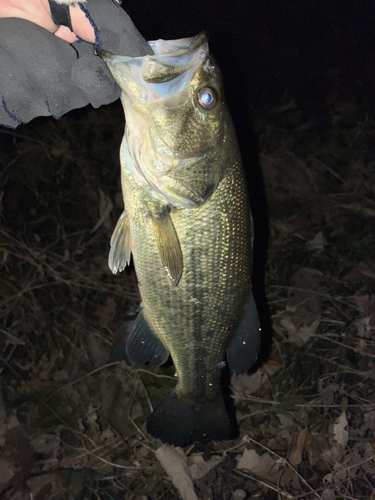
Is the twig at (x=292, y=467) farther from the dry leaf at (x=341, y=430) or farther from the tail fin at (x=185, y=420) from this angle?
the tail fin at (x=185, y=420)

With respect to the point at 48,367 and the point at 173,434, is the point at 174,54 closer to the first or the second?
the point at 173,434

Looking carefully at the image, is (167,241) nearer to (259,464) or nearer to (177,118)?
(177,118)

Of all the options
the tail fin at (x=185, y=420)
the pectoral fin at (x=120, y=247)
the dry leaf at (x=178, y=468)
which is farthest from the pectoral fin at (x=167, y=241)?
the dry leaf at (x=178, y=468)

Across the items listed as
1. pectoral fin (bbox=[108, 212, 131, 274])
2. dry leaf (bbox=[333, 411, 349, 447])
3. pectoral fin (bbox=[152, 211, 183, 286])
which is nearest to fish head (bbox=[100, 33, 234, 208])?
pectoral fin (bbox=[152, 211, 183, 286])

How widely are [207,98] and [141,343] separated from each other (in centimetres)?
136

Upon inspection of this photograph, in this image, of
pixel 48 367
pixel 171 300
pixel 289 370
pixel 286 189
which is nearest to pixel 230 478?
pixel 289 370

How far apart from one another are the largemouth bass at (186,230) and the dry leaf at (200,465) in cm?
163

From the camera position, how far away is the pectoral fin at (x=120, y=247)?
1.72 metres

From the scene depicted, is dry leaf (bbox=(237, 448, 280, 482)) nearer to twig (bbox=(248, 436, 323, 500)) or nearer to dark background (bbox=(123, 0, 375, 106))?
twig (bbox=(248, 436, 323, 500))

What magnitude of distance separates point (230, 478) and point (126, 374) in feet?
4.85

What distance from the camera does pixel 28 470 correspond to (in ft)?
10.5

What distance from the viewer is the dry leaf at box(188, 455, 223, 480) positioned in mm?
3371

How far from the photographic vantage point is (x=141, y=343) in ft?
6.39

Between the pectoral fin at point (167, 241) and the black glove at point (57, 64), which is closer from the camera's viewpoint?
the black glove at point (57, 64)
